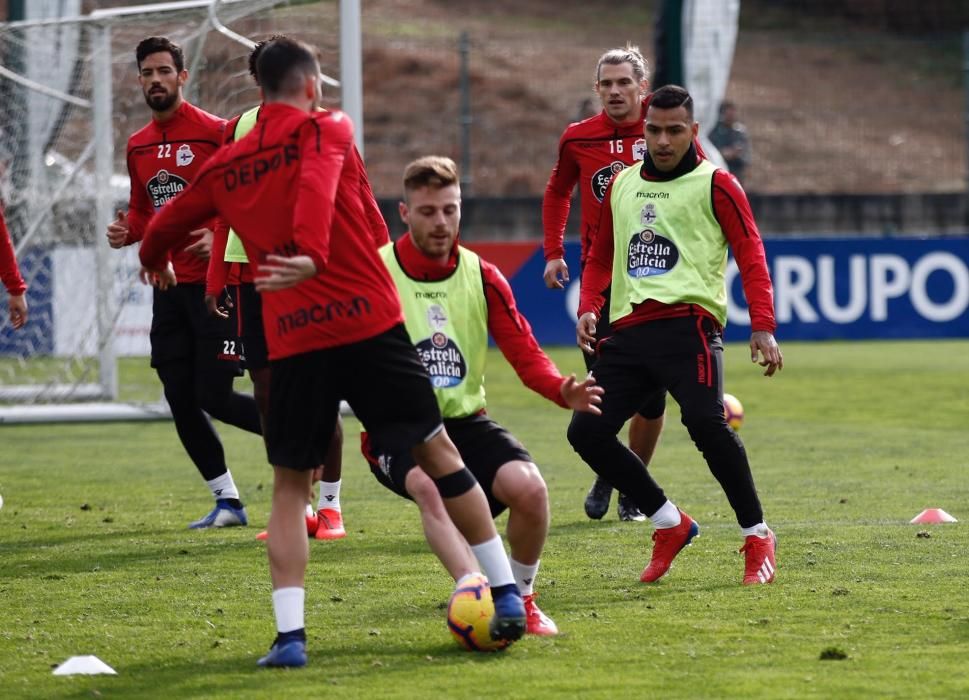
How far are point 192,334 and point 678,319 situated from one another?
2.78 meters

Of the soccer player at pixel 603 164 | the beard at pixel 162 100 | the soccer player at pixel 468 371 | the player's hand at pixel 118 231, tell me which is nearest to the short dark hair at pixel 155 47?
the beard at pixel 162 100

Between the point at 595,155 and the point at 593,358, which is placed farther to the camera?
the point at 595,155

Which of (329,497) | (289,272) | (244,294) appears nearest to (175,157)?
(244,294)

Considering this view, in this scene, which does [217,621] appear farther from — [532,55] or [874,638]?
[532,55]

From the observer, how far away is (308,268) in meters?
4.85

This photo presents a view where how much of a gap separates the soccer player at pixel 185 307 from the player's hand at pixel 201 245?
7cm

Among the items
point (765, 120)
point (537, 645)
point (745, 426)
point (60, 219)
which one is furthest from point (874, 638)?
point (765, 120)

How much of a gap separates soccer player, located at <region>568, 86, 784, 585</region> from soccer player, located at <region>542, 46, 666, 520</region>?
43.4 inches

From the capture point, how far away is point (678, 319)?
6.66 meters

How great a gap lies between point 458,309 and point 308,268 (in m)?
0.91

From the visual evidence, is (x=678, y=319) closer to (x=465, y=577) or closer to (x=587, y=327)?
(x=587, y=327)

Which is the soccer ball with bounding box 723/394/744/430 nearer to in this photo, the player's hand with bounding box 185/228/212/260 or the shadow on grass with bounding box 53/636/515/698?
the player's hand with bounding box 185/228/212/260

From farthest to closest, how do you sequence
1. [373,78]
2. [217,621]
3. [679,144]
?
1. [373,78]
2. [679,144]
3. [217,621]

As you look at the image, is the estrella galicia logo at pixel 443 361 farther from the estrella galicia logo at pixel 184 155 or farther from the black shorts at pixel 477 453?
the estrella galicia logo at pixel 184 155
